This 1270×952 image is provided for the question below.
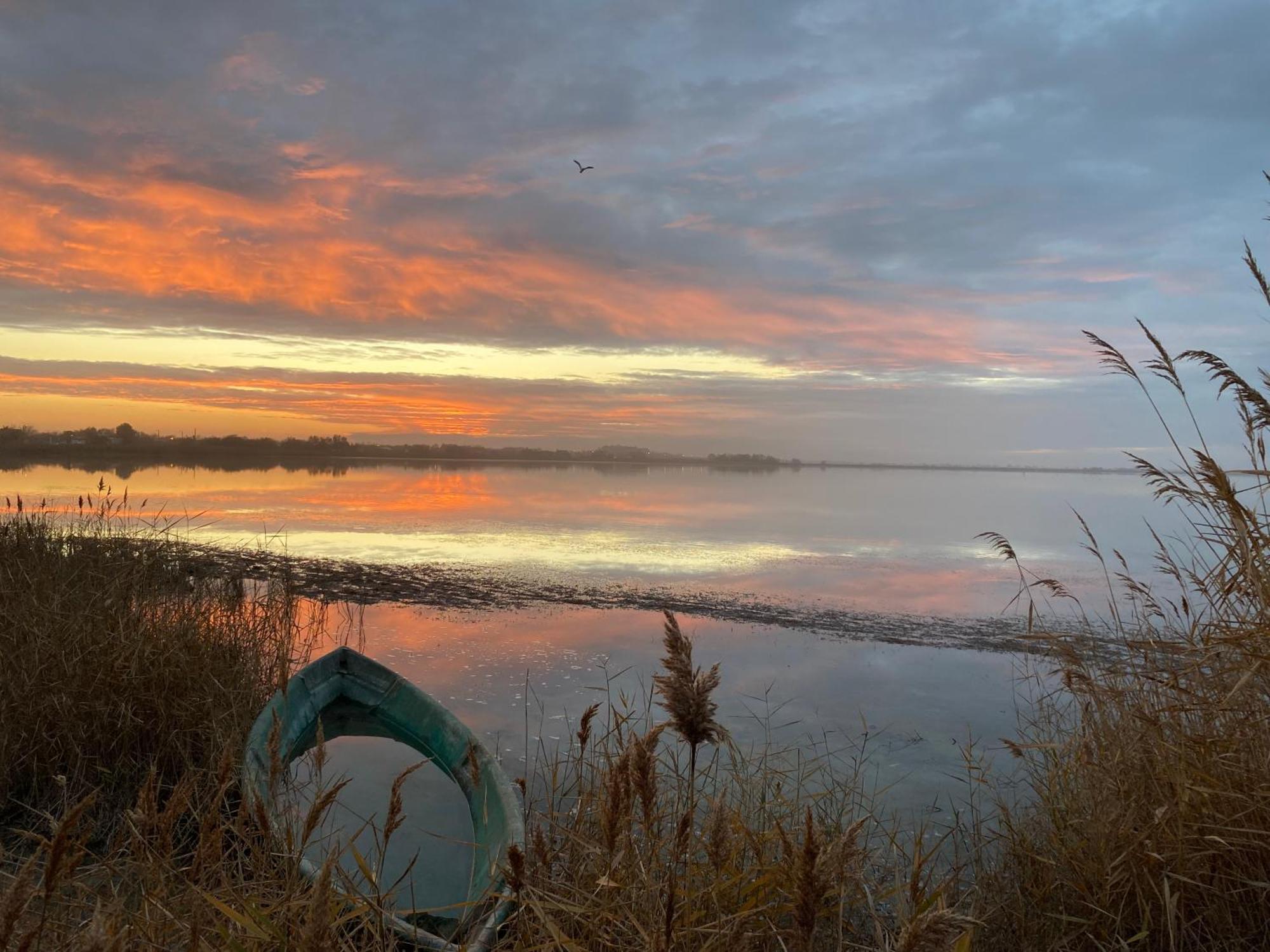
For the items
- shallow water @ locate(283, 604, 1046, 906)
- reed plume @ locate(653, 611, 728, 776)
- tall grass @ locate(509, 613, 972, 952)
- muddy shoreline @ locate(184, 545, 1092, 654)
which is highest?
reed plume @ locate(653, 611, 728, 776)

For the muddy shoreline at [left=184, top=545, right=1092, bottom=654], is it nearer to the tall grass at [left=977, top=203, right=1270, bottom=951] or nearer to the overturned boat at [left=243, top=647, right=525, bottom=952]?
the overturned boat at [left=243, top=647, right=525, bottom=952]

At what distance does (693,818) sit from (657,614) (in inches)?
384

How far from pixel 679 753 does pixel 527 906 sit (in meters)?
3.94

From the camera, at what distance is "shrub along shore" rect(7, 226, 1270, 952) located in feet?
6.73

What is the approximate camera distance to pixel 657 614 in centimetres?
1299

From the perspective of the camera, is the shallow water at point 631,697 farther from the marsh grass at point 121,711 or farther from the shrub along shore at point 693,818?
the marsh grass at point 121,711

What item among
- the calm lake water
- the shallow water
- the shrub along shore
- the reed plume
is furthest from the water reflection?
the reed plume

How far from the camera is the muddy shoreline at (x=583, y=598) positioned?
39.7 feet

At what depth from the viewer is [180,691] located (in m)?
6.51

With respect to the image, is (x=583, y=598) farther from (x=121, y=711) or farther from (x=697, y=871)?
(x=697, y=871)

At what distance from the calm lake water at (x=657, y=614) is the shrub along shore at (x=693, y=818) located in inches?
21.7

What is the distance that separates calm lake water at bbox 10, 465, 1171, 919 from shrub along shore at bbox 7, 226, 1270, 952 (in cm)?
55

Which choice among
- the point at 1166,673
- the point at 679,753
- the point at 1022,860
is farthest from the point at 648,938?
the point at 679,753

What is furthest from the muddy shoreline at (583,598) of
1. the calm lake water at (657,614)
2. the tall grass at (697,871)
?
the tall grass at (697,871)
